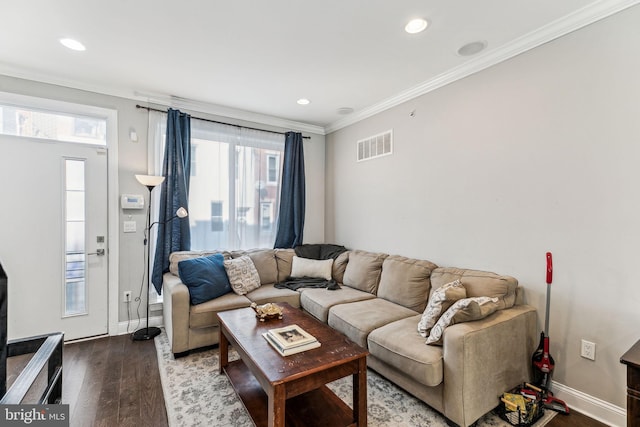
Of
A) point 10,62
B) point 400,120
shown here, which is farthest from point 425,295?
point 10,62

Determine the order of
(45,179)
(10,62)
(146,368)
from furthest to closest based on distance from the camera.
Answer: (45,179), (10,62), (146,368)

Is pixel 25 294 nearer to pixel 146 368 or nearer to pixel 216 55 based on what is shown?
pixel 146 368

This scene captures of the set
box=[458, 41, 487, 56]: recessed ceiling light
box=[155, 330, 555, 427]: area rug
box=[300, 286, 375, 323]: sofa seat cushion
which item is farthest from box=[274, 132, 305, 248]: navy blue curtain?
box=[458, 41, 487, 56]: recessed ceiling light

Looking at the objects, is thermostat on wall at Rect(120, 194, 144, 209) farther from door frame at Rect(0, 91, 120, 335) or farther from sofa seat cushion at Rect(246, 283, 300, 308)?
sofa seat cushion at Rect(246, 283, 300, 308)

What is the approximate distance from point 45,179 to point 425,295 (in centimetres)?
390

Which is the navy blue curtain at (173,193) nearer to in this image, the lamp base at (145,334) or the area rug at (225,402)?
the lamp base at (145,334)

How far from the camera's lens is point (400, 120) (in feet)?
11.3

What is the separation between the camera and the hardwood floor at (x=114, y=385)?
6.30 feet

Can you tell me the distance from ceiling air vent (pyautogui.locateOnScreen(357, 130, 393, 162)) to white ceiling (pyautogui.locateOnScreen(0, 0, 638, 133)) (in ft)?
1.42

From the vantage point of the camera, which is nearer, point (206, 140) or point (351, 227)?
point (206, 140)

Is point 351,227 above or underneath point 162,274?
above

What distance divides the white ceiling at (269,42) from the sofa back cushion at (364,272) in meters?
1.86

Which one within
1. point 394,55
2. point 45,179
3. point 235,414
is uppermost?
point 394,55

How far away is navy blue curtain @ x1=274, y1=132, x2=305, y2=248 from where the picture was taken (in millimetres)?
4301
